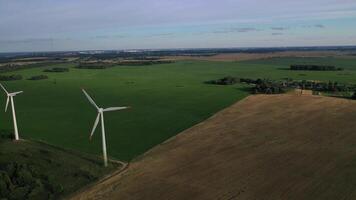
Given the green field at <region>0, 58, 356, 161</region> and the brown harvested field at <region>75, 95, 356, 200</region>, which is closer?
the brown harvested field at <region>75, 95, 356, 200</region>

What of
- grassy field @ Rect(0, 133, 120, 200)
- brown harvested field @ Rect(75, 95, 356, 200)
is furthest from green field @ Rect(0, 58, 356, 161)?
brown harvested field @ Rect(75, 95, 356, 200)

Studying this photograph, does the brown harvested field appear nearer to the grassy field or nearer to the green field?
the grassy field

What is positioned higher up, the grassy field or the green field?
the green field

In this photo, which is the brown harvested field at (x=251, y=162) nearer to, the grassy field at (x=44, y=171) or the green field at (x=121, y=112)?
the grassy field at (x=44, y=171)

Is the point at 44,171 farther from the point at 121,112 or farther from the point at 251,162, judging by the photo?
the point at 121,112

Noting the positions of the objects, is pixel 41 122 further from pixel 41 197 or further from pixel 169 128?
pixel 41 197

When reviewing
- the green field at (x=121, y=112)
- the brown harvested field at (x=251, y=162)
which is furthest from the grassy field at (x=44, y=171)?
the green field at (x=121, y=112)


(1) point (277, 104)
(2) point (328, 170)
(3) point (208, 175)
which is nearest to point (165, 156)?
(3) point (208, 175)
